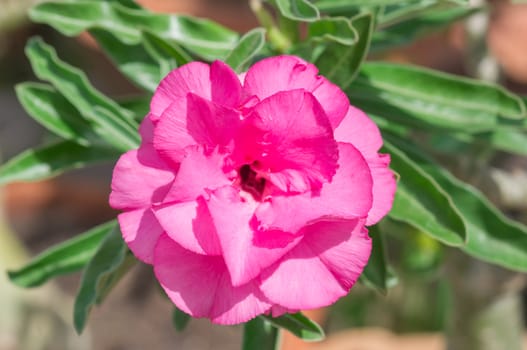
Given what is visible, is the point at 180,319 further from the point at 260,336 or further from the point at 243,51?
the point at 243,51

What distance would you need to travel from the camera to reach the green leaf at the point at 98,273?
33.5 inches

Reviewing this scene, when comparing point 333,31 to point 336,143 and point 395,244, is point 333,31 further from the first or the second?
point 395,244

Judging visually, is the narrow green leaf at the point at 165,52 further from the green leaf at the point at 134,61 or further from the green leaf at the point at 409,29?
the green leaf at the point at 409,29

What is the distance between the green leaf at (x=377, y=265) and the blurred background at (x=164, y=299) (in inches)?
16.1

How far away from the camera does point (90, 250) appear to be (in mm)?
1031

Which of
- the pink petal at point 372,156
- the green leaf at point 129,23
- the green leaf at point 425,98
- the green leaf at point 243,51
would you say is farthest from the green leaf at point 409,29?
the pink petal at point 372,156

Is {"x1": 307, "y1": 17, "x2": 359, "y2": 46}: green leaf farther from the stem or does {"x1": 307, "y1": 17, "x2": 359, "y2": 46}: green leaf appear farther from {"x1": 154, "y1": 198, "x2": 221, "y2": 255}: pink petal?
{"x1": 154, "y1": 198, "x2": 221, "y2": 255}: pink petal

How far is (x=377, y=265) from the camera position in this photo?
88cm

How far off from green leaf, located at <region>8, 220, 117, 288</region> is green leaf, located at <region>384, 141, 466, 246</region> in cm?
42

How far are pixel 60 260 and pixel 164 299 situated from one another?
72 centimetres

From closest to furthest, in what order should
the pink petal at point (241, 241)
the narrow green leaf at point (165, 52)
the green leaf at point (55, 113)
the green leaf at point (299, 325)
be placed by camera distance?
the pink petal at point (241, 241) → the green leaf at point (299, 325) → the narrow green leaf at point (165, 52) → the green leaf at point (55, 113)

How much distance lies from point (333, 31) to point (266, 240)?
12.0 inches

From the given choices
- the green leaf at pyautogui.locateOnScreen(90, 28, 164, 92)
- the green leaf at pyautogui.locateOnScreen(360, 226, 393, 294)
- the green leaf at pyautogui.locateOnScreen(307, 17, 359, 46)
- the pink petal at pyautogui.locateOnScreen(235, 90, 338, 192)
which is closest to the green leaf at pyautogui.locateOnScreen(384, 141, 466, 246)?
the green leaf at pyautogui.locateOnScreen(360, 226, 393, 294)

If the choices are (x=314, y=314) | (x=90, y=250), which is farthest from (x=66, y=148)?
(x=314, y=314)
